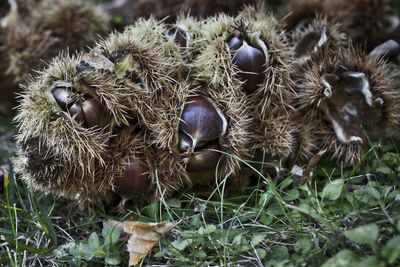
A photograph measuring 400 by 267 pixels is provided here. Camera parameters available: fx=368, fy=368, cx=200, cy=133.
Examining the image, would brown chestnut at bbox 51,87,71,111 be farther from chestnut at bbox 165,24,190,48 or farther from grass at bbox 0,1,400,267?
chestnut at bbox 165,24,190,48

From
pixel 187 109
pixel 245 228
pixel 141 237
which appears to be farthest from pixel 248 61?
pixel 141 237

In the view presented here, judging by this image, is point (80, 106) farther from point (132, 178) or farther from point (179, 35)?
point (179, 35)

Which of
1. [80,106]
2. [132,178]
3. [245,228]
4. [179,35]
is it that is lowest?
[245,228]

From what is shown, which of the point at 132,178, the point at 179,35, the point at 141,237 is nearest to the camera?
the point at 141,237

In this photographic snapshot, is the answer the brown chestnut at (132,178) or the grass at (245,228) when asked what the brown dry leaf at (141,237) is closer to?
the grass at (245,228)

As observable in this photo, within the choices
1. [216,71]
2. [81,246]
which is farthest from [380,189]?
[81,246]

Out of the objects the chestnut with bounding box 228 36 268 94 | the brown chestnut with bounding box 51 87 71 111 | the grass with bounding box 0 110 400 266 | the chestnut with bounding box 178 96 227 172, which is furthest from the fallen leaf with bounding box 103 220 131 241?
the chestnut with bounding box 228 36 268 94

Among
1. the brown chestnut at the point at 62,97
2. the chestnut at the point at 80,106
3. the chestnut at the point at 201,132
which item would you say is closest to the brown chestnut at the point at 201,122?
the chestnut at the point at 201,132
